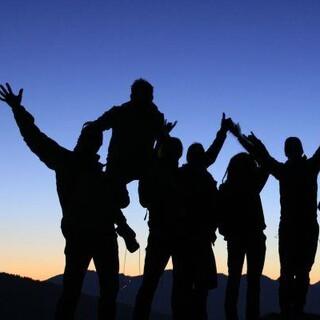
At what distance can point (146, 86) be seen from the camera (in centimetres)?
649

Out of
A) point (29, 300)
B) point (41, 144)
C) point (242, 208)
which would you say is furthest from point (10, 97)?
point (29, 300)

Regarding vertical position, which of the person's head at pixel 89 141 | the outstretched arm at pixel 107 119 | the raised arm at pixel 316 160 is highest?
the raised arm at pixel 316 160

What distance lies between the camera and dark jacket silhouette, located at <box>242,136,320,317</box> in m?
7.71

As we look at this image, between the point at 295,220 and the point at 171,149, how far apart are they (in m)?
2.17

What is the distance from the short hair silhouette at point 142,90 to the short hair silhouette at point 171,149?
559 mm

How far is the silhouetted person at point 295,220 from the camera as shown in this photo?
25.3 ft

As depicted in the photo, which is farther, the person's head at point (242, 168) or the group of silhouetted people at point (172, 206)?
the person's head at point (242, 168)

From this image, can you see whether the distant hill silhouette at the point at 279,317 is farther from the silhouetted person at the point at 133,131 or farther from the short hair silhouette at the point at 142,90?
A: the short hair silhouette at the point at 142,90

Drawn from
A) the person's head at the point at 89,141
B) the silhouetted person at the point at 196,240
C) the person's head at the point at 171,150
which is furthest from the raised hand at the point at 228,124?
the person's head at the point at 89,141

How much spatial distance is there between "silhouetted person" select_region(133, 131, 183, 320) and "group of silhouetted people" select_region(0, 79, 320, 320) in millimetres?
12

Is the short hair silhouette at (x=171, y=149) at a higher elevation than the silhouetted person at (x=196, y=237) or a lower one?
higher

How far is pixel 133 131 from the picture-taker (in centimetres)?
645

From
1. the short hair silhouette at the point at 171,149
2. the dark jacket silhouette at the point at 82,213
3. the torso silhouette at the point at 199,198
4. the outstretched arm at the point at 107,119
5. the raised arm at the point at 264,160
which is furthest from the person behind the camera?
the raised arm at the point at 264,160

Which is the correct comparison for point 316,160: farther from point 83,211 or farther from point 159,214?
point 83,211
